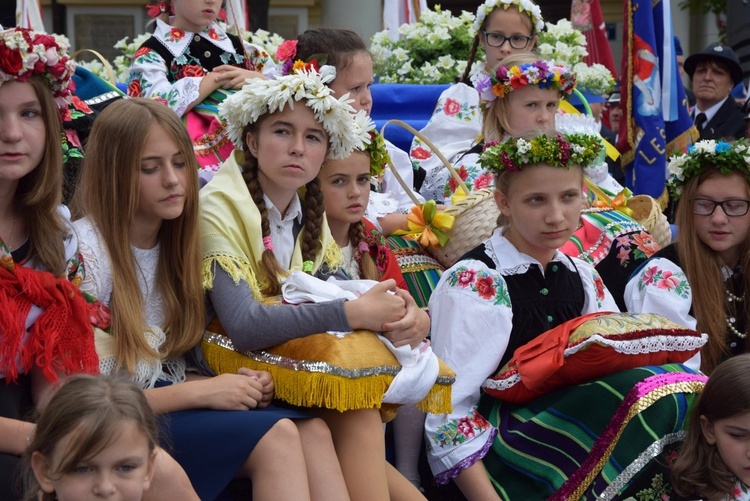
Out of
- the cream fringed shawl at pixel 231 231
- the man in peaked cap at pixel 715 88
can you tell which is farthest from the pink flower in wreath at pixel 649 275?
the man in peaked cap at pixel 715 88

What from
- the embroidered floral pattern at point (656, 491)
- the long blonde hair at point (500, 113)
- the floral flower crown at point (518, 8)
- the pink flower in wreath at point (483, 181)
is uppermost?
the floral flower crown at point (518, 8)

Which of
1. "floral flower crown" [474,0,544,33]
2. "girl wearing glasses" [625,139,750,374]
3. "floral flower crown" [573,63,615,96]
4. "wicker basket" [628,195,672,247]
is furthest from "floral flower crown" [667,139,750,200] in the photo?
"floral flower crown" [573,63,615,96]

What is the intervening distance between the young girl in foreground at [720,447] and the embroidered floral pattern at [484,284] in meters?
0.72

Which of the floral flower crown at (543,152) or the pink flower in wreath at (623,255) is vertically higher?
the floral flower crown at (543,152)

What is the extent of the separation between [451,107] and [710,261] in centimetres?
197

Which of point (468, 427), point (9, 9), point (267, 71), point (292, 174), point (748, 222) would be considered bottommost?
point (468, 427)

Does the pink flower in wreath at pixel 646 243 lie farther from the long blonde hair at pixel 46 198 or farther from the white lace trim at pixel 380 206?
the long blonde hair at pixel 46 198

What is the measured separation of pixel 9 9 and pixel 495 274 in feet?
33.5

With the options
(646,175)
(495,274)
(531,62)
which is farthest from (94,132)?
(646,175)

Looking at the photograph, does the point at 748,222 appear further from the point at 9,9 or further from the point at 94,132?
the point at 9,9

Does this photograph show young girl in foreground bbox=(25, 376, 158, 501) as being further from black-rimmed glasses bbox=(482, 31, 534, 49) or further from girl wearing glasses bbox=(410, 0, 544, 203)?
black-rimmed glasses bbox=(482, 31, 534, 49)

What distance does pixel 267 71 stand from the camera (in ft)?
16.8

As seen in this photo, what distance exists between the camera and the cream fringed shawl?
338cm

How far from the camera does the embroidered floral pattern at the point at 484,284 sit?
3670 mm
